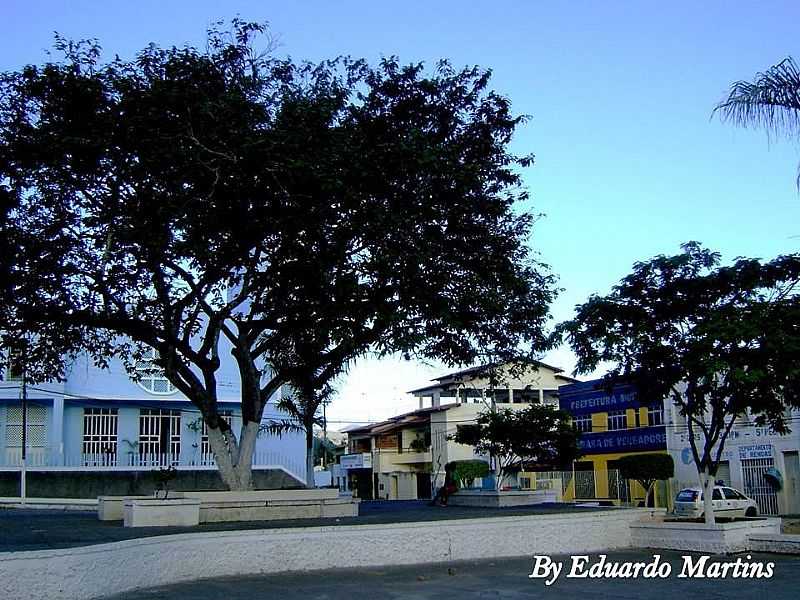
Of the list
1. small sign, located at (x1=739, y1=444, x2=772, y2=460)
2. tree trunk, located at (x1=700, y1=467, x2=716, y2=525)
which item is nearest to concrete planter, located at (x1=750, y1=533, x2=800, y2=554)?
tree trunk, located at (x1=700, y1=467, x2=716, y2=525)

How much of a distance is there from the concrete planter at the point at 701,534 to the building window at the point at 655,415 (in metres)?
24.6

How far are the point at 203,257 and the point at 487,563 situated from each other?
7332 mm

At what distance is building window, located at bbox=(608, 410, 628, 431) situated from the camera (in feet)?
148

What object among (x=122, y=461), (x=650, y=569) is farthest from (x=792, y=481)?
(x=122, y=461)

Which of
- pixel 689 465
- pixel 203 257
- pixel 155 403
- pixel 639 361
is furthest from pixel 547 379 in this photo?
pixel 203 257

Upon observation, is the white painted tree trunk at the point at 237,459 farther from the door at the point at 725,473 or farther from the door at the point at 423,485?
the door at the point at 423,485

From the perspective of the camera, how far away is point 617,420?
45656 millimetres

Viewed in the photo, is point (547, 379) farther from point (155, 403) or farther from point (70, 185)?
point (70, 185)

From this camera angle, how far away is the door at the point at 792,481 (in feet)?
113

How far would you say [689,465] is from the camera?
4000cm

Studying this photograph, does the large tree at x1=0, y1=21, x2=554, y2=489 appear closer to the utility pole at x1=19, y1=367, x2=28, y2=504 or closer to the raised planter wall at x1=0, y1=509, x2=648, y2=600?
the raised planter wall at x1=0, y1=509, x2=648, y2=600

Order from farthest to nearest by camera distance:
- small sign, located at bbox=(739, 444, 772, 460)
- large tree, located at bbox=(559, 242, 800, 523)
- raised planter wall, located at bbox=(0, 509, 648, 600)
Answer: small sign, located at bbox=(739, 444, 772, 460) < large tree, located at bbox=(559, 242, 800, 523) < raised planter wall, located at bbox=(0, 509, 648, 600)

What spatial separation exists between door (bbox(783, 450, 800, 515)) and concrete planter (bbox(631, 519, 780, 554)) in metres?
18.1

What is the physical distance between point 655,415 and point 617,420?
2.76 metres
